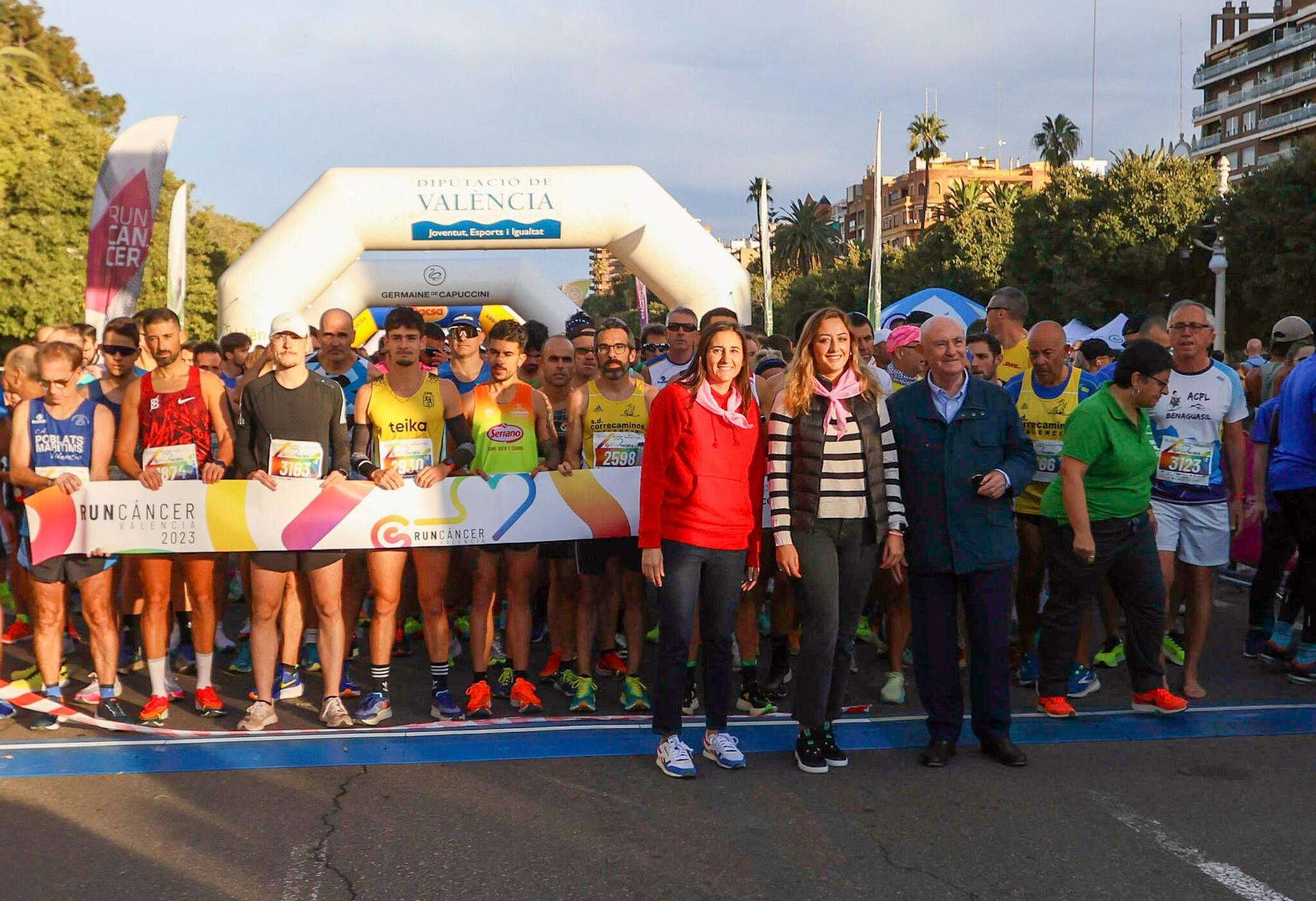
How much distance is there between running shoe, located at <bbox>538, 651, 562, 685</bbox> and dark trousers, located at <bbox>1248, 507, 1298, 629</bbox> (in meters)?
4.12

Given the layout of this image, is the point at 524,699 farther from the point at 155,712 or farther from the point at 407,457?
the point at 155,712

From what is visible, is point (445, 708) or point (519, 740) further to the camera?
point (445, 708)

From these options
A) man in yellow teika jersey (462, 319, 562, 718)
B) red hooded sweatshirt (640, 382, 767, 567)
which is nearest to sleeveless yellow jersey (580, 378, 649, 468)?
man in yellow teika jersey (462, 319, 562, 718)

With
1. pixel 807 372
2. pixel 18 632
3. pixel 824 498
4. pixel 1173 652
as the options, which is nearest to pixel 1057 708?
pixel 1173 652

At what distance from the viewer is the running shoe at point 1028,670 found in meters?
6.81

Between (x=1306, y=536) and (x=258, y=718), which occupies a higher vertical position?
(x=1306, y=536)

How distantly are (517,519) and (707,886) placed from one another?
269 centimetres

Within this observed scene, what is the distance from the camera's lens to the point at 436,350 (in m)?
9.32

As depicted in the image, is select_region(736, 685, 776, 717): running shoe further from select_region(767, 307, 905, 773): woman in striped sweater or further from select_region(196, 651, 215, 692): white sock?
select_region(196, 651, 215, 692): white sock

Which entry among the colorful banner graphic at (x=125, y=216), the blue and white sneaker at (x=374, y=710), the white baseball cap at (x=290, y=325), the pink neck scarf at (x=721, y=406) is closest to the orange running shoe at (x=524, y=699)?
the blue and white sneaker at (x=374, y=710)

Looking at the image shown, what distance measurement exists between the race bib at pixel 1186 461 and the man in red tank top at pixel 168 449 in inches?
192

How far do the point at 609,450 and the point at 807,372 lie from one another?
1.65 metres

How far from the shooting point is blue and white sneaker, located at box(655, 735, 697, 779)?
5102 millimetres

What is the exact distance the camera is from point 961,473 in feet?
17.3
